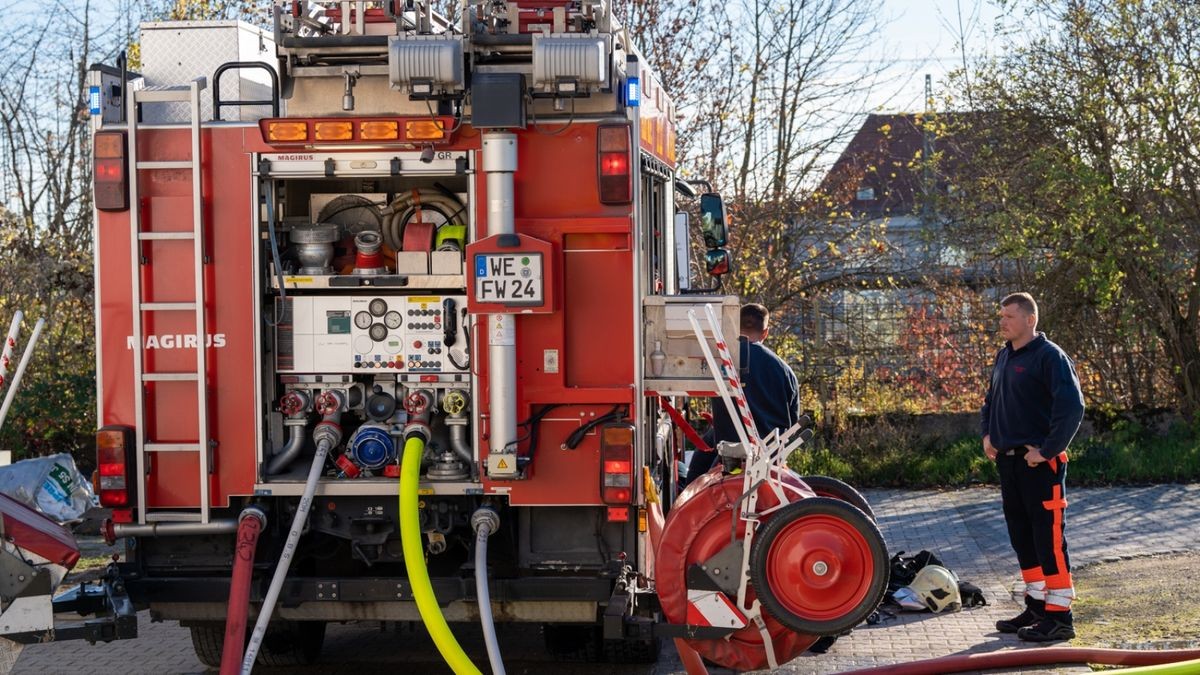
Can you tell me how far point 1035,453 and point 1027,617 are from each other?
0.91 metres

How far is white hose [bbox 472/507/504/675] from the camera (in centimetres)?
614

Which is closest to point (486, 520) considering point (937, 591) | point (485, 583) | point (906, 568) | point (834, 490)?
point (485, 583)

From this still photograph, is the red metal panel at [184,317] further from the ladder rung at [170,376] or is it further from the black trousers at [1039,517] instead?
the black trousers at [1039,517]

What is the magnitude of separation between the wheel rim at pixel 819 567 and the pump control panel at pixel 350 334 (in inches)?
72.6

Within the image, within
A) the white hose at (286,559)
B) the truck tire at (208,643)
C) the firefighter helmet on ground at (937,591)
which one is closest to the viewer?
the white hose at (286,559)

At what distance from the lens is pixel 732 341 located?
22.1 ft

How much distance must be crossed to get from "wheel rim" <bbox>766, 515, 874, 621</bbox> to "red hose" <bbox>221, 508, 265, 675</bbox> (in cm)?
224

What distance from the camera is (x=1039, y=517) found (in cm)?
814

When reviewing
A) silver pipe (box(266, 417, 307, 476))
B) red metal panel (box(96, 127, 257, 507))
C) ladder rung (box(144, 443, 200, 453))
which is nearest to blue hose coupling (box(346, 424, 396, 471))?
silver pipe (box(266, 417, 307, 476))

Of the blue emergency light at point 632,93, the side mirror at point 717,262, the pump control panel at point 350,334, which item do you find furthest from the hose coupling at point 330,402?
the side mirror at point 717,262

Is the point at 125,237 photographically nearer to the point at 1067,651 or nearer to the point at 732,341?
the point at 732,341

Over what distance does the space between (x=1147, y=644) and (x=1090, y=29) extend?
9.08 m

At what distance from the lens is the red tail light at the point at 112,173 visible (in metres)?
6.64

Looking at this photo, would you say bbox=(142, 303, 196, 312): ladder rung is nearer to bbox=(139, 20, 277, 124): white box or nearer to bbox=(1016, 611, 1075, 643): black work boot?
bbox=(139, 20, 277, 124): white box
